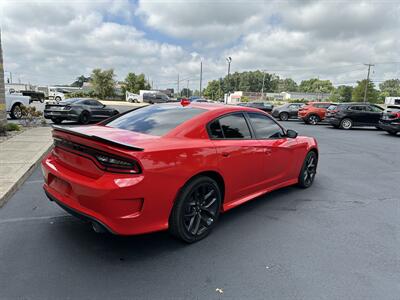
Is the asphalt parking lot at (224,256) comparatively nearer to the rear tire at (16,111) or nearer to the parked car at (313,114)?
the rear tire at (16,111)

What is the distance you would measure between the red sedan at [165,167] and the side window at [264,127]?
0.02 m

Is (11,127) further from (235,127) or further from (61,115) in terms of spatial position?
(235,127)

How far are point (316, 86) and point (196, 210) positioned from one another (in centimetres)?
15751

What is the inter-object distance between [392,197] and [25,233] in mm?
5529

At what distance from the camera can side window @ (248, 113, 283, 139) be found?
4.21m

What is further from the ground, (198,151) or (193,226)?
(198,151)

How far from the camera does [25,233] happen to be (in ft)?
11.1

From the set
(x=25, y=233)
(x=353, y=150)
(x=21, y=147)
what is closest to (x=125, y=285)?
(x=25, y=233)

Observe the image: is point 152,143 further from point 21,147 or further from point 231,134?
point 21,147

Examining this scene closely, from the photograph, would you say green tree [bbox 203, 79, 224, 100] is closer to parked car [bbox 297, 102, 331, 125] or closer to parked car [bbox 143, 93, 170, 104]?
parked car [bbox 143, 93, 170, 104]

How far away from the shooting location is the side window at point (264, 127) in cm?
421

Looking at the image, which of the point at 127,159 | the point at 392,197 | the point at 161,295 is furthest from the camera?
the point at 392,197

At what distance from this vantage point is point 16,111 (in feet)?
47.5

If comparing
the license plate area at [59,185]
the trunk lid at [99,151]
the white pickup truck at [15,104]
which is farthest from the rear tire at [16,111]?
the trunk lid at [99,151]
